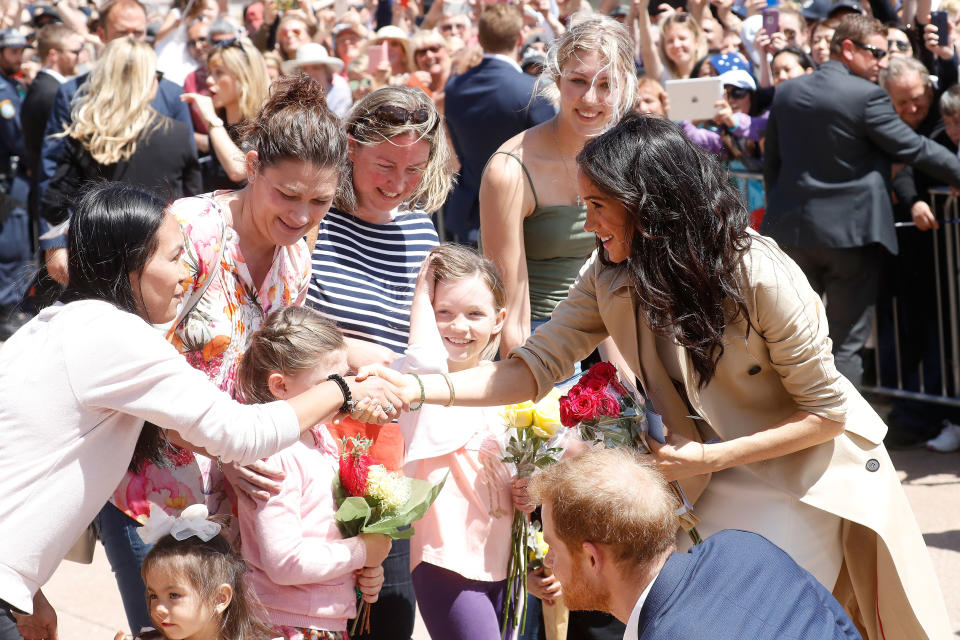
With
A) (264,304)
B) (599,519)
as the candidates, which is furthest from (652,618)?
(264,304)

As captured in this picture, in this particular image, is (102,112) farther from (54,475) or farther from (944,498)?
(944,498)

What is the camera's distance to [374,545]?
299 centimetres

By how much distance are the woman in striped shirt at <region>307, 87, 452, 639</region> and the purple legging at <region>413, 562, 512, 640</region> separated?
0.88ft

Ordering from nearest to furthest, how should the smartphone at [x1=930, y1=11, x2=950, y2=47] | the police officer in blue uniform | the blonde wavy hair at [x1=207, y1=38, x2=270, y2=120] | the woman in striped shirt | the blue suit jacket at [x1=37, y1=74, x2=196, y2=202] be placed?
the woman in striped shirt < the blue suit jacket at [x1=37, y1=74, x2=196, y2=202] < the blonde wavy hair at [x1=207, y1=38, x2=270, y2=120] < the smartphone at [x1=930, y1=11, x2=950, y2=47] < the police officer in blue uniform

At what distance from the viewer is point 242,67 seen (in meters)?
6.52

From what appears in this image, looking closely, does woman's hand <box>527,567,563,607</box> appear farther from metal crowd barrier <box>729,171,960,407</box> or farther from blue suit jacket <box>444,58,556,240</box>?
metal crowd barrier <box>729,171,960,407</box>

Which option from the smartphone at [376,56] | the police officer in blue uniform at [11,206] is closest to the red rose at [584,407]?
the smartphone at [376,56]

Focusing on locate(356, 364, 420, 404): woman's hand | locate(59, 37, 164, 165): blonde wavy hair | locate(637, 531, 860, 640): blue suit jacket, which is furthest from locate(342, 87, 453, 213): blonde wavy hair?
locate(59, 37, 164, 165): blonde wavy hair

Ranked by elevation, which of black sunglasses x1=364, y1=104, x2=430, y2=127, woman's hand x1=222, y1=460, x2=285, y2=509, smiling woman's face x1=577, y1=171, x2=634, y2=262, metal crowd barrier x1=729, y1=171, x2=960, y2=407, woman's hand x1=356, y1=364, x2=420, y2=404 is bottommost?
metal crowd barrier x1=729, y1=171, x2=960, y2=407

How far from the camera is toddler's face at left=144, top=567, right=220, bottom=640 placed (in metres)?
2.71

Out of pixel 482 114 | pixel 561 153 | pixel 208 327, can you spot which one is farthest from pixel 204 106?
pixel 208 327

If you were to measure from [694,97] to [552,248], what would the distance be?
3.35 metres

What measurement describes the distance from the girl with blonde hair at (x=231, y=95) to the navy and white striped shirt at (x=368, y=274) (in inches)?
115

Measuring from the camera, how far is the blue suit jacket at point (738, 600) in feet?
6.45
